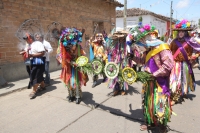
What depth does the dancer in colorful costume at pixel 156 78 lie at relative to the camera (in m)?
2.49

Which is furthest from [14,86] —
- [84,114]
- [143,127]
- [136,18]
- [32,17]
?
[136,18]

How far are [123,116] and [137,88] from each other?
2.13m

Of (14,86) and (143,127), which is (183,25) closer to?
(143,127)

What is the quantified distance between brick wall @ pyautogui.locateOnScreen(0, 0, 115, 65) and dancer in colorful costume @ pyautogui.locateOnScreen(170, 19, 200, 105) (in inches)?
219

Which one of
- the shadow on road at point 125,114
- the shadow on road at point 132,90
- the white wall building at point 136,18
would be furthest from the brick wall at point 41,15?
the white wall building at point 136,18

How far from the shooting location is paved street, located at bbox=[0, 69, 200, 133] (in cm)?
311

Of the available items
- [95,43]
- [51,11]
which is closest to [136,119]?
[95,43]

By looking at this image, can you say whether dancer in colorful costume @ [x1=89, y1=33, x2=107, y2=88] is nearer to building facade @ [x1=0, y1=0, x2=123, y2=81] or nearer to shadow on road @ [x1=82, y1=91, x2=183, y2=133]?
shadow on road @ [x1=82, y1=91, x2=183, y2=133]

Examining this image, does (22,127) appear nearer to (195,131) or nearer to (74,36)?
(74,36)

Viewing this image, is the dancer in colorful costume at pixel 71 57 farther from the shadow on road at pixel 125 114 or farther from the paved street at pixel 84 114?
the paved street at pixel 84 114

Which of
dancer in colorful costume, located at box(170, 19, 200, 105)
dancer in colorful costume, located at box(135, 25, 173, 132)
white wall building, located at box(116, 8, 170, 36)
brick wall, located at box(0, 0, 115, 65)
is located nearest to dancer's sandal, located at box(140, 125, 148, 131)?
dancer in colorful costume, located at box(135, 25, 173, 132)

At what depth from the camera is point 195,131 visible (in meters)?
2.95

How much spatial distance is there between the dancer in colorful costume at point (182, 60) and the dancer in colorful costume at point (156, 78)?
159 cm

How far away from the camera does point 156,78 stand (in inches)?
105
